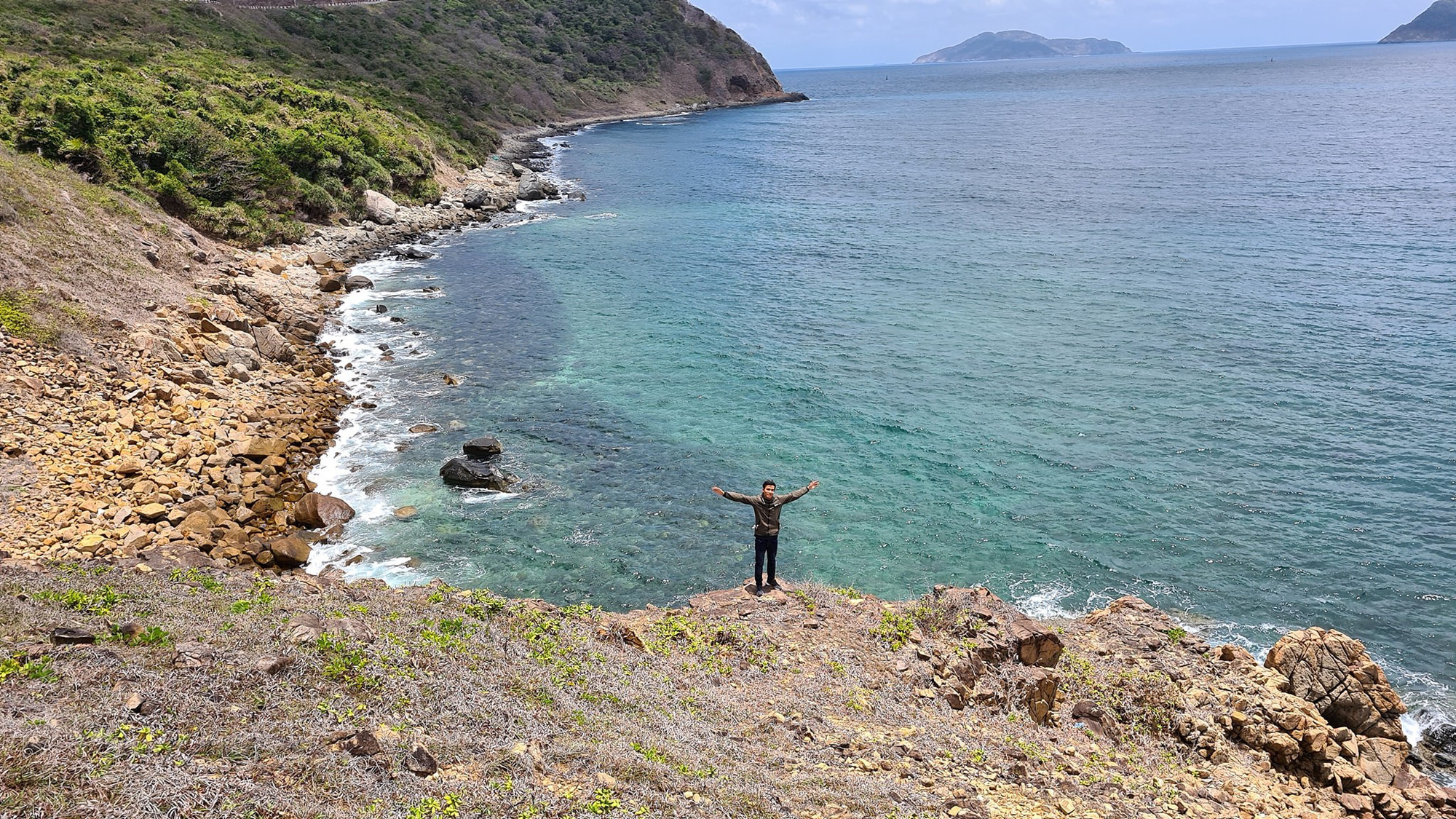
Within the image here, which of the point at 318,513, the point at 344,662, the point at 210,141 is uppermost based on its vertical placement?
the point at 210,141

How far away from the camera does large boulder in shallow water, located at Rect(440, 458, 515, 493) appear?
25250 millimetres

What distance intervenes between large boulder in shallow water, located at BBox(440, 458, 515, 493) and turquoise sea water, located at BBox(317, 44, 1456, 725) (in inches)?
20.7

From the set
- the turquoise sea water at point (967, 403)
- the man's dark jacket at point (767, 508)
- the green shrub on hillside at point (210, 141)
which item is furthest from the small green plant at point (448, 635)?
the green shrub on hillside at point (210, 141)

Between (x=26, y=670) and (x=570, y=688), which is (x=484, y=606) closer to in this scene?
(x=570, y=688)

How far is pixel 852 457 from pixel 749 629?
1238cm

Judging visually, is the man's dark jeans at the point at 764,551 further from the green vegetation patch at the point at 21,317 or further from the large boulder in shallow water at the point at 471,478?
the green vegetation patch at the point at 21,317

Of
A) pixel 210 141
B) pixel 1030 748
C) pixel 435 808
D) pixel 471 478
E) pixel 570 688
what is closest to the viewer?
pixel 435 808

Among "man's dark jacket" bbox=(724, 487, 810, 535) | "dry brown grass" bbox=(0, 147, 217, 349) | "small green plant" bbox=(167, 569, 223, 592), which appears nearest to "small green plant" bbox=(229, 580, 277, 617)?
"small green plant" bbox=(167, 569, 223, 592)

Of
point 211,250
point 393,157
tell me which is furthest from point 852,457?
point 393,157

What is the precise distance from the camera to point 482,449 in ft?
87.4

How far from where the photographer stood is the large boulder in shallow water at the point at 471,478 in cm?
2525

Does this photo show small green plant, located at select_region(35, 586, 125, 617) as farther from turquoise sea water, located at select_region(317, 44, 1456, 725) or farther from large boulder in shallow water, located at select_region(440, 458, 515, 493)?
large boulder in shallow water, located at select_region(440, 458, 515, 493)

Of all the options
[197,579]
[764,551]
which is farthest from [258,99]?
[764,551]

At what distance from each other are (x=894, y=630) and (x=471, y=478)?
1443 cm
